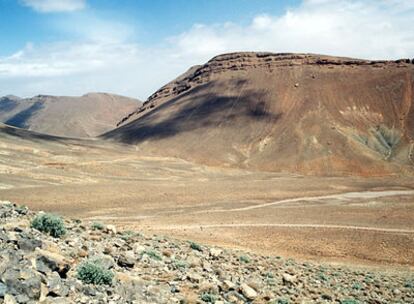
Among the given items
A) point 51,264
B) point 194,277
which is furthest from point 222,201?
point 51,264

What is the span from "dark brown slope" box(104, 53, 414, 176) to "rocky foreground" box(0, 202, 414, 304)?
2422 inches

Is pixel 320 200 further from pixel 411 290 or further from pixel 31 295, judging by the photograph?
pixel 31 295

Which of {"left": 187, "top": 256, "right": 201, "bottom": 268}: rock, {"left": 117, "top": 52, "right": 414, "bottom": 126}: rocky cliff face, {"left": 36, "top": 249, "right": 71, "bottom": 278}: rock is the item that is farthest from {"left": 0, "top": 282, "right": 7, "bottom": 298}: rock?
{"left": 117, "top": 52, "right": 414, "bottom": 126}: rocky cliff face

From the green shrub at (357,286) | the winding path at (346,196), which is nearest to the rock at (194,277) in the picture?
the green shrub at (357,286)

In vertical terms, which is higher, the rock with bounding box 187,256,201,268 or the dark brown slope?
the dark brown slope

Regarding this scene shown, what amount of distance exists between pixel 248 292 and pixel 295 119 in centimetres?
8160

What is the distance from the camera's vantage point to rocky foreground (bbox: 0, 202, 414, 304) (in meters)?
7.35

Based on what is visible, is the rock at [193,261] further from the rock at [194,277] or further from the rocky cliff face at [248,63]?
the rocky cliff face at [248,63]

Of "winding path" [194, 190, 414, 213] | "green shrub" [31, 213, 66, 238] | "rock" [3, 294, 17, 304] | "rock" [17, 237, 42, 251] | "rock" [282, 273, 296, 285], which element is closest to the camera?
"rock" [3, 294, 17, 304]

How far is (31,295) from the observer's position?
21.2 feet

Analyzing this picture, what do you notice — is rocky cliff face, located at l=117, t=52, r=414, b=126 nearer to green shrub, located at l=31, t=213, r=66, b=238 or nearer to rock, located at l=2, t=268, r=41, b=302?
green shrub, located at l=31, t=213, r=66, b=238

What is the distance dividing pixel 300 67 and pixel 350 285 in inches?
3749

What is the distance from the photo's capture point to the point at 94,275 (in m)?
8.05

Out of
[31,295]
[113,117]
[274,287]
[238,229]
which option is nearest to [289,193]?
[238,229]
